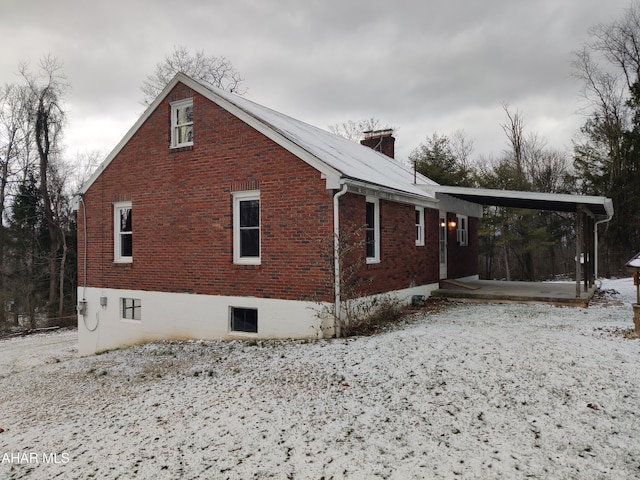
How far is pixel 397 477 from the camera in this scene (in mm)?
3516

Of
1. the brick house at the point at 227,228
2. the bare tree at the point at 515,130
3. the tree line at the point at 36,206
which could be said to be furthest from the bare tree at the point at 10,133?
the bare tree at the point at 515,130

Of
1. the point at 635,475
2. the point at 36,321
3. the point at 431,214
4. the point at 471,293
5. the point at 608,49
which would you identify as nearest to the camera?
the point at 635,475

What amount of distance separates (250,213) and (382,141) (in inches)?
423

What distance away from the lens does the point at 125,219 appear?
11914mm

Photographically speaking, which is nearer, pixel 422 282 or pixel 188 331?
pixel 188 331

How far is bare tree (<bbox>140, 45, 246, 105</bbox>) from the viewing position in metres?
27.1

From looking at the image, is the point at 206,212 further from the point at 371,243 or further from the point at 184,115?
the point at 371,243

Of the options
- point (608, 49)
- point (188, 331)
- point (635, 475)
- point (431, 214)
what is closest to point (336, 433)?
point (635, 475)

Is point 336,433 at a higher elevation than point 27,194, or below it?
below

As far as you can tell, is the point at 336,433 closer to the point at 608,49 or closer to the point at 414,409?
the point at 414,409

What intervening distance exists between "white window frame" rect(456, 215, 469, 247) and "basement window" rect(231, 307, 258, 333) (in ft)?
28.8

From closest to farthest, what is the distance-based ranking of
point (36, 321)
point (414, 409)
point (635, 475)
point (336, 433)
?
point (635, 475) → point (336, 433) → point (414, 409) → point (36, 321)

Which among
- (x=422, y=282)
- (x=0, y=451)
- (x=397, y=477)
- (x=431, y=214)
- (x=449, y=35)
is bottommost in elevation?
(x=0, y=451)

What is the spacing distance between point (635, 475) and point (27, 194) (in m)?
29.7
